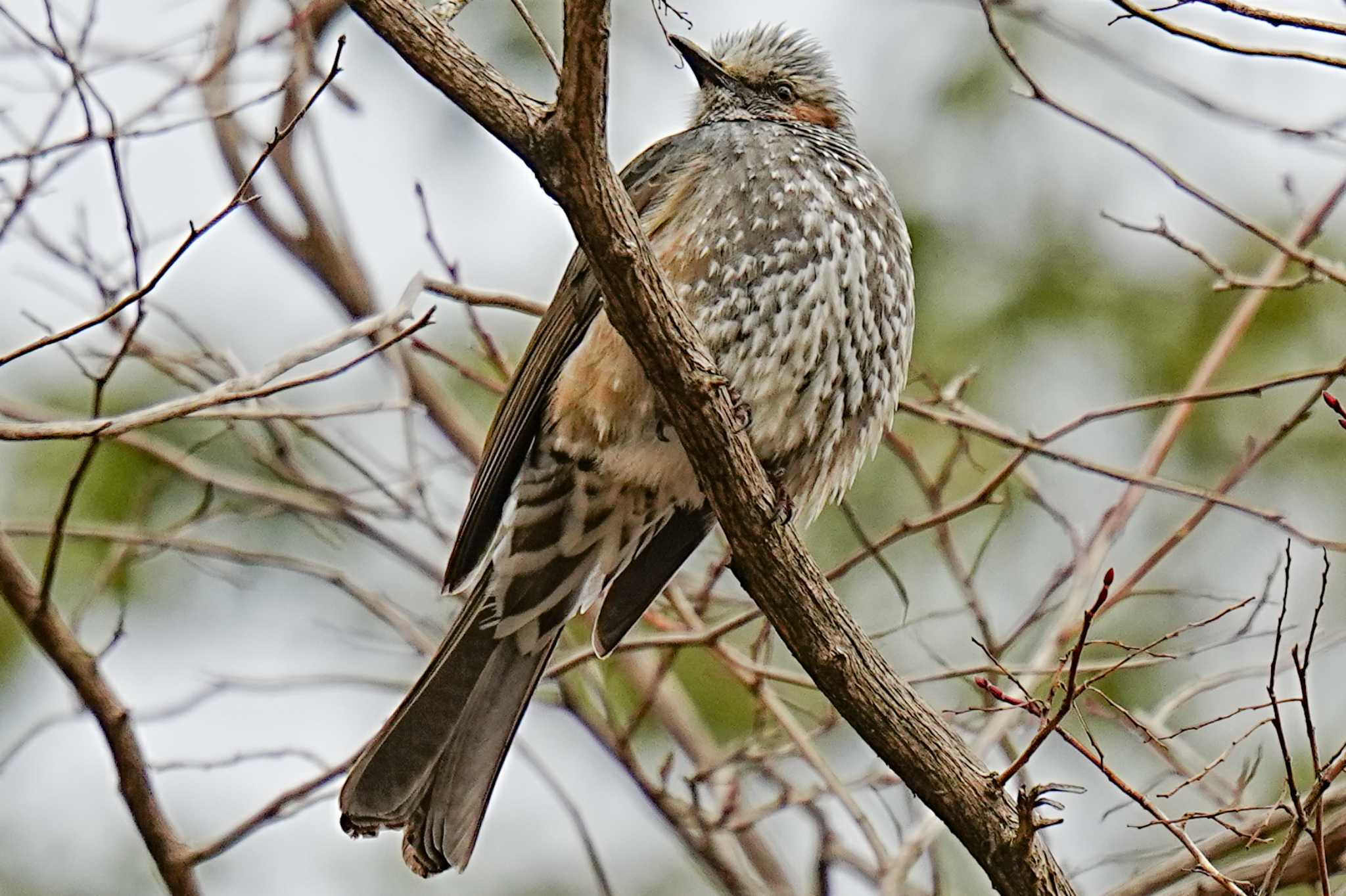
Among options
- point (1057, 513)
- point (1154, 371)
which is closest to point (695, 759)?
point (1057, 513)

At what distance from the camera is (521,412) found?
386 cm

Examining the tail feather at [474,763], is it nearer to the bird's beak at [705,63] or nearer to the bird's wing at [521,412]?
the bird's wing at [521,412]

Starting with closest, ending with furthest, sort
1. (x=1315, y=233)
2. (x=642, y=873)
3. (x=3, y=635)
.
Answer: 1. (x=1315, y=233)
2. (x=3, y=635)
3. (x=642, y=873)

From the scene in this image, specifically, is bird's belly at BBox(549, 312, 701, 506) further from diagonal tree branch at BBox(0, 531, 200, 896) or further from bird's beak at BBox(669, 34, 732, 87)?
diagonal tree branch at BBox(0, 531, 200, 896)

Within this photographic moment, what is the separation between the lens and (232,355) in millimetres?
3918

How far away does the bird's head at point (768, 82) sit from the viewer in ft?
14.6

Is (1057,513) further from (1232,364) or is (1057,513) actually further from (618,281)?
(1232,364)

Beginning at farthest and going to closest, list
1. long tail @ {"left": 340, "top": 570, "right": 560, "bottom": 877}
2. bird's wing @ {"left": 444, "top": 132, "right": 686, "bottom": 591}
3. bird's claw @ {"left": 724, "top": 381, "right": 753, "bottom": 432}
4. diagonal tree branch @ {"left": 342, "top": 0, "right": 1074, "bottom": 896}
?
bird's wing @ {"left": 444, "top": 132, "right": 686, "bottom": 591} → long tail @ {"left": 340, "top": 570, "right": 560, "bottom": 877} → bird's claw @ {"left": 724, "top": 381, "right": 753, "bottom": 432} → diagonal tree branch @ {"left": 342, "top": 0, "right": 1074, "bottom": 896}

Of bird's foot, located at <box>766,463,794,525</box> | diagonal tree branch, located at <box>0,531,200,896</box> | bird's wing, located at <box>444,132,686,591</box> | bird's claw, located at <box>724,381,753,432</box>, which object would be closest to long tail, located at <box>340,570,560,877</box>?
bird's wing, located at <box>444,132,686,591</box>

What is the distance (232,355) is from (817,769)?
182cm

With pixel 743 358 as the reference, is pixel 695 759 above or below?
below

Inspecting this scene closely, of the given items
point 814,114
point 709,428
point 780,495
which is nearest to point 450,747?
point 780,495

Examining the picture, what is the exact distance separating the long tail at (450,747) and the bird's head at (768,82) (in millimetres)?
1576

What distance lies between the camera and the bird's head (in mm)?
4457
